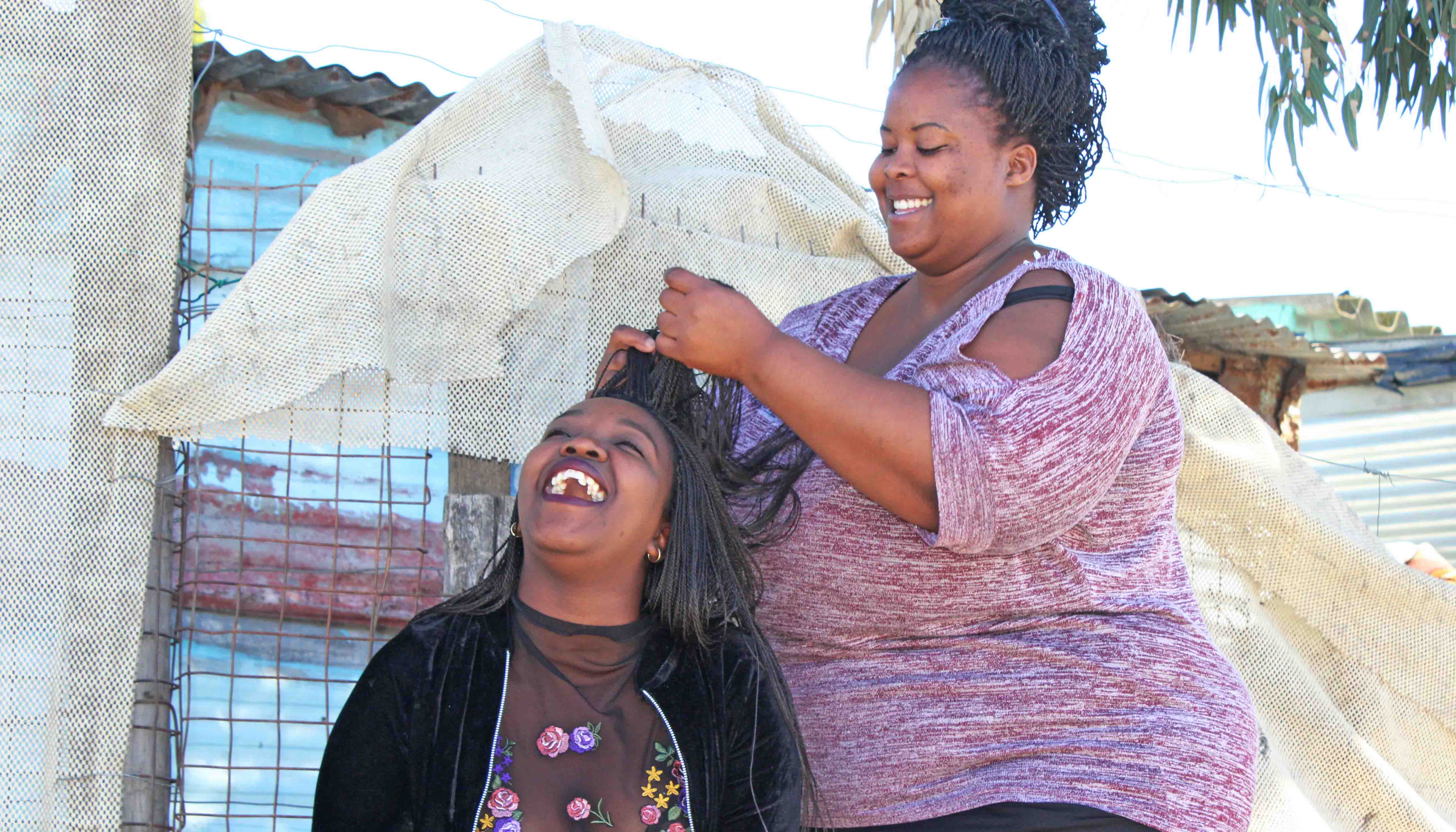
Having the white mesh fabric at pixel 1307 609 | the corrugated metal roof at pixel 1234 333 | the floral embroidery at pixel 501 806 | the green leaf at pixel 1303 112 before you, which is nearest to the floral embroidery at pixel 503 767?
the floral embroidery at pixel 501 806

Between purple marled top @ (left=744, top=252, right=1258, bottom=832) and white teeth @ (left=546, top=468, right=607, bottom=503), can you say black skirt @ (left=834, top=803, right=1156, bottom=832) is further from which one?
white teeth @ (left=546, top=468, right=607, bottom=503)

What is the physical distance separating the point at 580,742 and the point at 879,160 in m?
0.96

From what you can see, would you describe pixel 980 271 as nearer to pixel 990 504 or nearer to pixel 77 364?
pixel 990 504

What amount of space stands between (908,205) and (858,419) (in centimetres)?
52

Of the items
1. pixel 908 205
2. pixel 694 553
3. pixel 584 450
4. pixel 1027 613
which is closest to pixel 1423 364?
pixel 908 205

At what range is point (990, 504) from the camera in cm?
171

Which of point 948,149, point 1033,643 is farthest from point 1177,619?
point 948,149

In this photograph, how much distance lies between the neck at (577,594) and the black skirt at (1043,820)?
1.84 feet

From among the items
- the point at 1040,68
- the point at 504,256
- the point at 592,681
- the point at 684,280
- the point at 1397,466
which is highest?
the point at 1040,68

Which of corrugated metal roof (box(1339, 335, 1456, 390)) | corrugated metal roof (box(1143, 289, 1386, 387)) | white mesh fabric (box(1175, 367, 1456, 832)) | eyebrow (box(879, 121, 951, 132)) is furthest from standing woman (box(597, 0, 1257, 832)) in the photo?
corrugated metal roof (box(1339, 335, 1456, 390))

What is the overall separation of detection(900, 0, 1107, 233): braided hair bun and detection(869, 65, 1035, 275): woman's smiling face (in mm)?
24

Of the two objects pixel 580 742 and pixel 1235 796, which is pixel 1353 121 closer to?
pixel 1235 796

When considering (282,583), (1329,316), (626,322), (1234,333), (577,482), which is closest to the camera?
(577,482)

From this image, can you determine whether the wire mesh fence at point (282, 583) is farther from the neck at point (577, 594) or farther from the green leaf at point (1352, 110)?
the green leaf at point (1352, 110)
